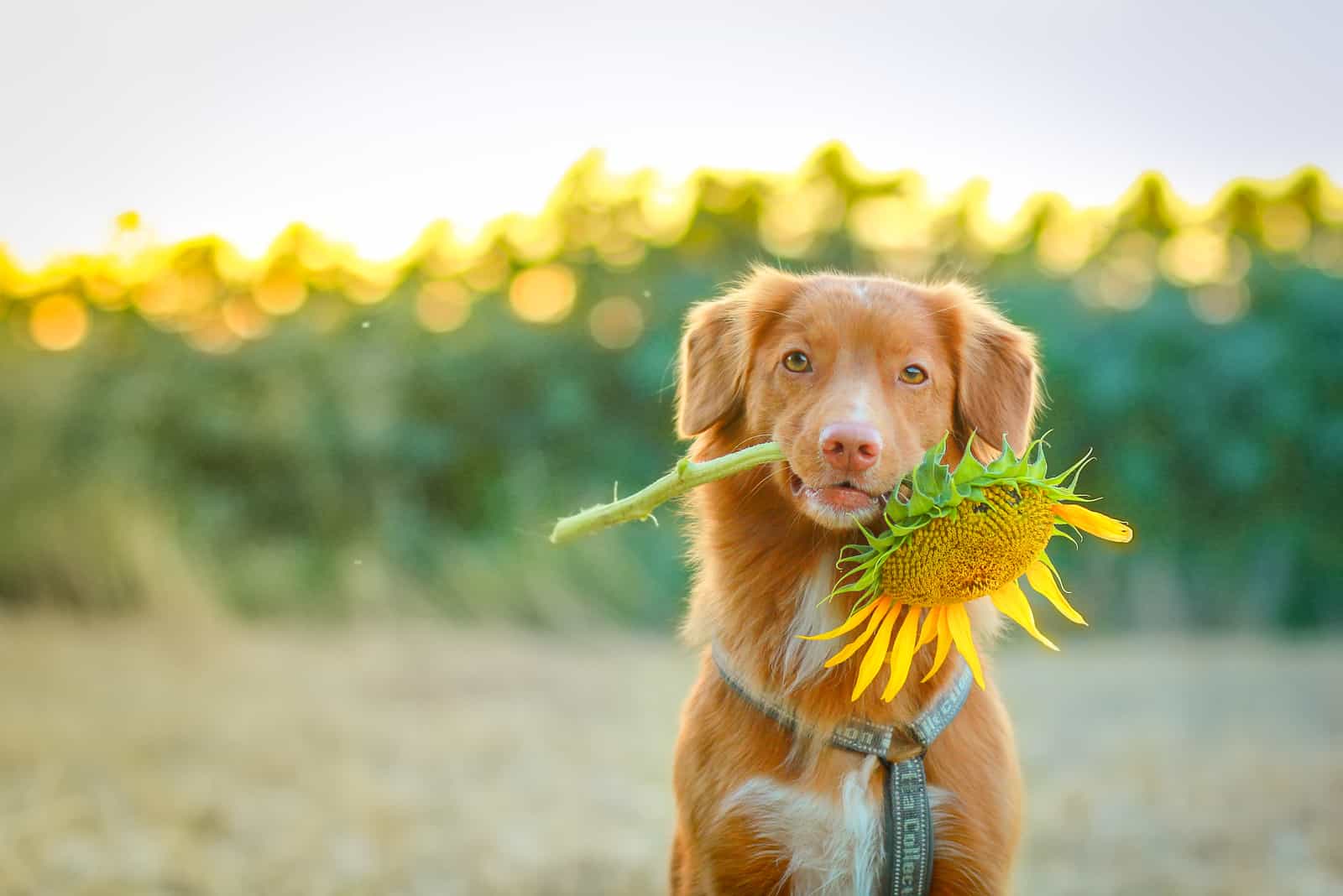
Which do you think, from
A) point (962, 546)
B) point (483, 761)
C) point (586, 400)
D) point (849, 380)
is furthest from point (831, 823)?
point (586, 400)

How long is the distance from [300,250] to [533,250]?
243 centimetres

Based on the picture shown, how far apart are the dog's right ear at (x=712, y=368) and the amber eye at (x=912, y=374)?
491 mm

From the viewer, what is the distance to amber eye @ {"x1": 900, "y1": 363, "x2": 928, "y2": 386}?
10.1ft

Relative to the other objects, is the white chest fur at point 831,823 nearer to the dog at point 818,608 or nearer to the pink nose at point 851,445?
the dog at point 818,608

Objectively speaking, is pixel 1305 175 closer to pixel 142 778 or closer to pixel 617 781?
pixel 617 781

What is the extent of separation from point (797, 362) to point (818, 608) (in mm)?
686

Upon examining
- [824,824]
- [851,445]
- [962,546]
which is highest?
[851,445]

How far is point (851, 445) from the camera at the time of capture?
2.74 meters

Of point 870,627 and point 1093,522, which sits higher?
point 1093,522

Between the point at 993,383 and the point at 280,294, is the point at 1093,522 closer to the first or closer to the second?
the point at 993,383

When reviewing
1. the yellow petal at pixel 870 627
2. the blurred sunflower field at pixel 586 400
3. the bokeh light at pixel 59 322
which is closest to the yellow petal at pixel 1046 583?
the yellow petal at pixel 870 627

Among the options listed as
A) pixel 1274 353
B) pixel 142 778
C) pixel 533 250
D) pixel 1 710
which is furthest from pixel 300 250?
pixel 1274 353

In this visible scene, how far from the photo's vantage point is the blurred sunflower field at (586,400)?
38.7 feet

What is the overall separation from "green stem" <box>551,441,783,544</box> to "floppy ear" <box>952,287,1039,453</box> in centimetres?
66
